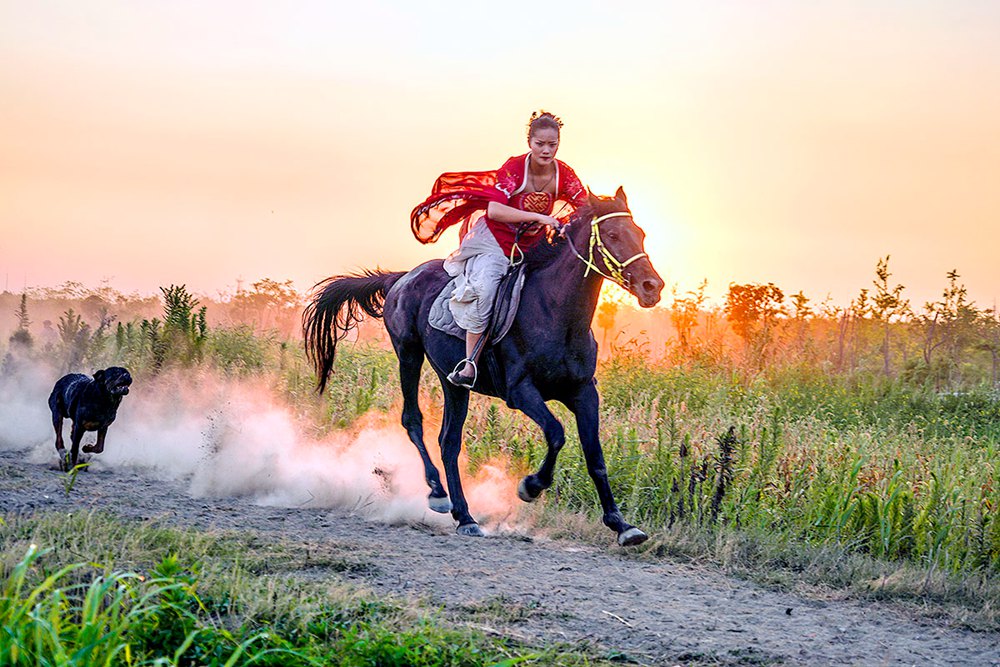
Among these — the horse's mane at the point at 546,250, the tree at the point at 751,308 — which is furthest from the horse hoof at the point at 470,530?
the tree at the point at 751,308

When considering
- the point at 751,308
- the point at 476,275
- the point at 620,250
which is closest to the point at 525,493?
the point at 476,275

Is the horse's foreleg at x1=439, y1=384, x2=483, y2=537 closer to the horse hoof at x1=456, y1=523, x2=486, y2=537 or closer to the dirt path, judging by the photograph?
the horse hoof at x1=456, y1=523, x2=486, y2=537

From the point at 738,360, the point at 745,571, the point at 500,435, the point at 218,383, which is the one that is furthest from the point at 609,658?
the point at 738,360

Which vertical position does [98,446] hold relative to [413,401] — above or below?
below

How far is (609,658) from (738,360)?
11267 mm

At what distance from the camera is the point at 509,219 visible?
8.53m

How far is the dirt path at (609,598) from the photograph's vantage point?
19.0ft

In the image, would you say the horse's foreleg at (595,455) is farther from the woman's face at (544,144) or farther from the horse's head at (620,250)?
the woman's face at (544,144)

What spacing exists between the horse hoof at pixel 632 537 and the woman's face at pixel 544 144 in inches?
115

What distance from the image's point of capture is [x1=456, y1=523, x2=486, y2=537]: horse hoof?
8.66 metres

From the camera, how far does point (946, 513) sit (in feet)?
27.5

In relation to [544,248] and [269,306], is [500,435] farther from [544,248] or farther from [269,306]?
[269,306]

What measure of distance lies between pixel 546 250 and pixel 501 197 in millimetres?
555

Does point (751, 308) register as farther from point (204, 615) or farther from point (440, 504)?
point (204, 615)
